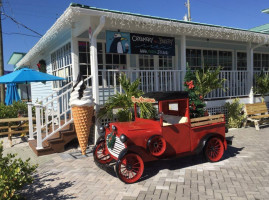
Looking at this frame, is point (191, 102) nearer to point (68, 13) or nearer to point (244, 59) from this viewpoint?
point (68, 13)

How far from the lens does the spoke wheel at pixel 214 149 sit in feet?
16.3

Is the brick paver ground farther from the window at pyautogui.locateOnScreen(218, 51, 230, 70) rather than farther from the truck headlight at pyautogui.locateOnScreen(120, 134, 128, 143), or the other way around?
the window at pyautogui.locateOnScreen(218, 51, 230, 70)

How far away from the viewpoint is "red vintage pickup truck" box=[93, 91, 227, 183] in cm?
412

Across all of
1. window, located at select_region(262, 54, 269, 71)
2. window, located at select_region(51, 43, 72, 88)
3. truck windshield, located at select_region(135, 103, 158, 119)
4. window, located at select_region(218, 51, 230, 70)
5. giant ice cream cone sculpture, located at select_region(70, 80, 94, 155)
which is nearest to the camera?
giant ice cream cone sculpture, located at select_region(70, 80, 94, 155)

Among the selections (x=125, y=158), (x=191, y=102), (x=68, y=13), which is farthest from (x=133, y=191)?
(x=68, y=13)

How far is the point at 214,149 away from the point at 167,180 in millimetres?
1547

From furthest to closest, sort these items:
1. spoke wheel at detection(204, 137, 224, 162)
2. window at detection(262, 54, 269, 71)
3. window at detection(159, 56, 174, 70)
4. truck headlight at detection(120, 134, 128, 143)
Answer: window at detection(262, 54, 269, 71)
window at detection(159, 56, 174, 70)
spoke wheel at detection(204, 137, 224, 162)
truck headlight at detection(120, 134, 128, 143)

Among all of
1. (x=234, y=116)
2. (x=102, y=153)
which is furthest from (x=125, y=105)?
(x=234, y=116)

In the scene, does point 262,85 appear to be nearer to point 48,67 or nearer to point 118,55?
point 118,55

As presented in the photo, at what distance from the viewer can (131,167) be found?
412cm

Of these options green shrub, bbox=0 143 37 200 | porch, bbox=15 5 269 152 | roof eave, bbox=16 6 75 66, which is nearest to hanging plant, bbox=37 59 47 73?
porch, bbox=15 5 269 152

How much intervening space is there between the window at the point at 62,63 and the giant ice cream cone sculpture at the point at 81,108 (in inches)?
103

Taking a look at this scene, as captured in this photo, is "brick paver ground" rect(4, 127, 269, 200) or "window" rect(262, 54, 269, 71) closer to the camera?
"brick paver ground" rect(4, 127, 269, 200)

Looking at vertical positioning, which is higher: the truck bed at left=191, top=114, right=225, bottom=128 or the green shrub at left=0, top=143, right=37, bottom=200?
the truck bed at left=191, top=114, right=225, bottom=128
